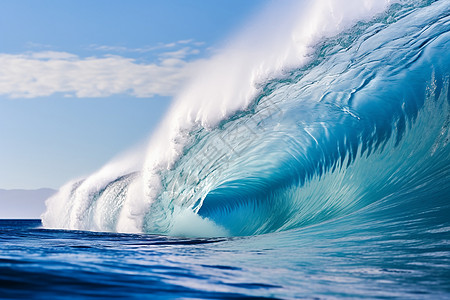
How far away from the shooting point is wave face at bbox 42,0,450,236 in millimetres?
7102

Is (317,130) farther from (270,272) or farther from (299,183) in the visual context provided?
(270,272)

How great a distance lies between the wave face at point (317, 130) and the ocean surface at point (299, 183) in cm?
2

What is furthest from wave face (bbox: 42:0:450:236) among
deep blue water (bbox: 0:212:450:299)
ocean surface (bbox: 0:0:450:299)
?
deep blue water (bbox: 0:212:450:299)

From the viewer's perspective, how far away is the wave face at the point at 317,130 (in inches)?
280

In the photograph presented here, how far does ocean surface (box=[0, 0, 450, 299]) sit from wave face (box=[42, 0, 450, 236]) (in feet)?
0.07

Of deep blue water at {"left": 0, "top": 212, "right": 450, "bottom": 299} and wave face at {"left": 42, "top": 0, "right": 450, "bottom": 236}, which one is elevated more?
wave face at {"left": 42, "top": 0, "right": 450, "bottom": 236}

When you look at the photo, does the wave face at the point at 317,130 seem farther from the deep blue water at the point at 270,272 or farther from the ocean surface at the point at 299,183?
the deep blue water at the point at 270,272

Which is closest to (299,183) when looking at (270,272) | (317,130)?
(317,130)

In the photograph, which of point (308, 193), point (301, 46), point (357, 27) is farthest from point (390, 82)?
point (308, 193)

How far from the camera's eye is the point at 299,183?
913cm

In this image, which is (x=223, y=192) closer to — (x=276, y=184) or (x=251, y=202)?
(x=251, y=202)

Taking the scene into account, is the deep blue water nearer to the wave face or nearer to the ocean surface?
the ocean surface

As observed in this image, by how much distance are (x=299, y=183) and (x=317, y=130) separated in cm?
117

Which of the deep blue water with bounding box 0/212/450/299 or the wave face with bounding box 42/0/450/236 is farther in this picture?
the wave face with bounding box 42/0/450/236
